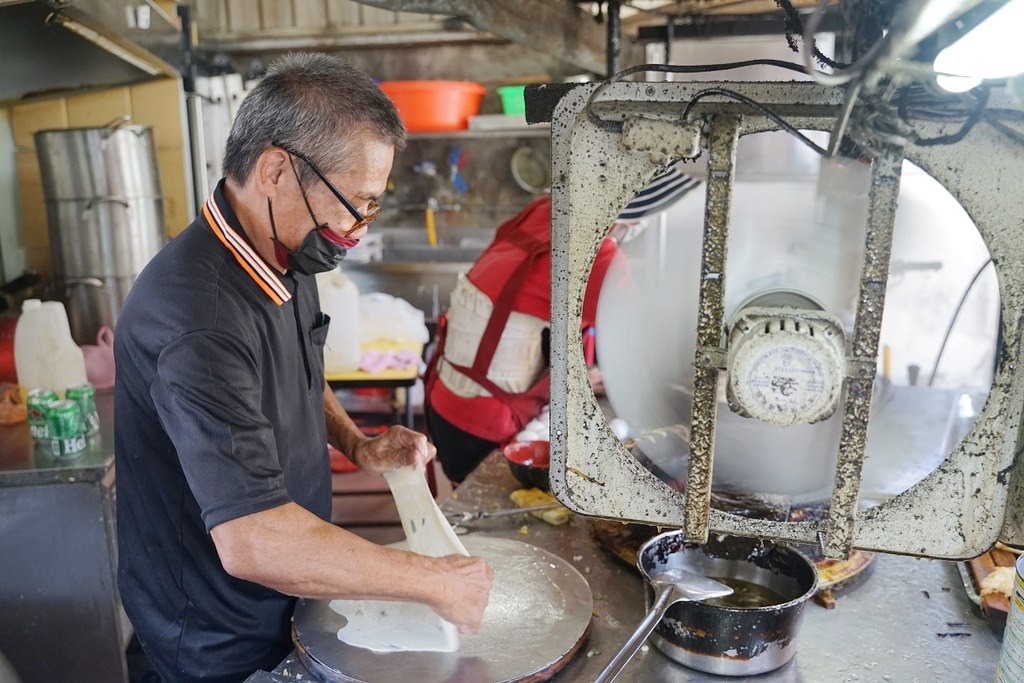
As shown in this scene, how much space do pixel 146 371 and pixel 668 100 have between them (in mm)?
984

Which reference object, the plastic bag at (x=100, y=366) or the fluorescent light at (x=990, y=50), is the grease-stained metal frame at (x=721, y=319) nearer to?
the fluorescent light at (x=990, y=50)

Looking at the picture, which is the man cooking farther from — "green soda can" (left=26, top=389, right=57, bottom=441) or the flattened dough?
"green soda can" (left=26, top=389, right=57, bottom=441)

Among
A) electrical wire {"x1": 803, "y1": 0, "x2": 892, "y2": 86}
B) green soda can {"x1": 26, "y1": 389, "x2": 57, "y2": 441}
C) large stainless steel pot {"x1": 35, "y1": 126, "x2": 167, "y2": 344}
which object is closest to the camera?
electrical wire {"x1": 803, "y1": 0, "x2": 892, "y2": 86}

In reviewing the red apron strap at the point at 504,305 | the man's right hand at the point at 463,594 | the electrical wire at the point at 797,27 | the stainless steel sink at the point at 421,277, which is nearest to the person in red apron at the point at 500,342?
the red apron strap at the point at 504,305

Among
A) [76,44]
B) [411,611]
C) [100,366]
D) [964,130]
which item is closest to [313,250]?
[411,611]

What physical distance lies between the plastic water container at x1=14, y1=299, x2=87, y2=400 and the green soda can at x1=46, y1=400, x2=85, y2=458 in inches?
11.3

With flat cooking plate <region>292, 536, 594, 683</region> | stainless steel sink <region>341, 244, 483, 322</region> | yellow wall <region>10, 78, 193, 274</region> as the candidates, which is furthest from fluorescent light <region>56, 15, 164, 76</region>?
flat cooking plate <region>292, 536, 594, 683</region>

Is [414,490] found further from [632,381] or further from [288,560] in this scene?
[632,381]

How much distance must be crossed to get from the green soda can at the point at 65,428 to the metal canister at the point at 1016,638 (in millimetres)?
2269

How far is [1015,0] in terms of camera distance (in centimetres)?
67

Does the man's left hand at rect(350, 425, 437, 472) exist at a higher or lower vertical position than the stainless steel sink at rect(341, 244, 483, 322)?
higher

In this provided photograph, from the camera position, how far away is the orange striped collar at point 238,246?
1397mm

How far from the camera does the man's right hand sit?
1199 mm

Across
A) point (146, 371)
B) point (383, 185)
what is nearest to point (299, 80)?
point (383, 185)
